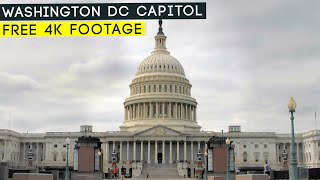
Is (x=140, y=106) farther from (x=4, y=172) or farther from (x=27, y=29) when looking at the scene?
(x=27, y=29)

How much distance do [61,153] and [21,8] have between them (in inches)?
5669

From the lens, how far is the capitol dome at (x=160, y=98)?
548ft

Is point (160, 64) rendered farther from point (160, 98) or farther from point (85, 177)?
point (85, 177)

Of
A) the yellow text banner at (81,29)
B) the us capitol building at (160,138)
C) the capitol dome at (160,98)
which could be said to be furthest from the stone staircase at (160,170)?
the yellow text banner at (81,29)

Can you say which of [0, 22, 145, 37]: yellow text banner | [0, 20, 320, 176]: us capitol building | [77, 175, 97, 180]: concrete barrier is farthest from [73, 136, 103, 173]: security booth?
[0, 20, 320, 176]: us capitol building

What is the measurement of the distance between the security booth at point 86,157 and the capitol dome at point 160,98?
282 feet

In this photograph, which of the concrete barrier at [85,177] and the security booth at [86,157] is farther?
the security booth at [86,157]

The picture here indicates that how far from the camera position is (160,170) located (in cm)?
14362

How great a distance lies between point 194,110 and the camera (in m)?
177

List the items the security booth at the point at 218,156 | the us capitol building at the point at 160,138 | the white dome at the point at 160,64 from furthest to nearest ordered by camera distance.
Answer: the white dome at the point at 160,64 → the us capitol building at the point at 160,138 → the security booth at the point at 218,156

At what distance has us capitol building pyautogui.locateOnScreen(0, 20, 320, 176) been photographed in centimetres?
15725

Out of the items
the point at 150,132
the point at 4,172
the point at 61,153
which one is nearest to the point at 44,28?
the point at 4,172

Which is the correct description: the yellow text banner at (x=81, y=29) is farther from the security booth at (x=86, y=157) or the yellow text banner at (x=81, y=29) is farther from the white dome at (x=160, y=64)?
the white dome at (x=160, y=64)

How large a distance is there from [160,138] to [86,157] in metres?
81.8
